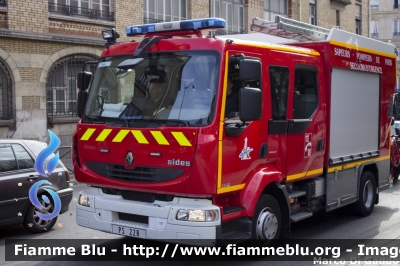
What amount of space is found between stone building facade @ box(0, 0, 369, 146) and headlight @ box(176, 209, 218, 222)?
13005mm

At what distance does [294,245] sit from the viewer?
802 cm

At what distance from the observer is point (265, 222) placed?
7000mm

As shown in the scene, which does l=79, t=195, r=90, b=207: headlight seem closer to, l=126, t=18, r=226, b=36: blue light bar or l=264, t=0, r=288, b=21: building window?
l=126, t=18, r=226, b=36: blue light bar

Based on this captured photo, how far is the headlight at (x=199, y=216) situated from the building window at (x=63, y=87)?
1414 centimetres

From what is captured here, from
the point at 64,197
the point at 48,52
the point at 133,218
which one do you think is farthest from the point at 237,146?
the point at 48,52

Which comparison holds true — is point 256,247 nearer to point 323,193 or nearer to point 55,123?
point 323,193

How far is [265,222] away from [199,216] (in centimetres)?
111

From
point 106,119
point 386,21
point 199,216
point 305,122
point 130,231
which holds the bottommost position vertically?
point 130,231

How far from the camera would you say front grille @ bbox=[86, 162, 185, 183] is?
21.1 feet

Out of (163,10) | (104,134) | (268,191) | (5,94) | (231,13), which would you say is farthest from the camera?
(231,13)

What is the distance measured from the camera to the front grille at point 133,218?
21.7 ft

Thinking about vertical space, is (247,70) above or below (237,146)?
above

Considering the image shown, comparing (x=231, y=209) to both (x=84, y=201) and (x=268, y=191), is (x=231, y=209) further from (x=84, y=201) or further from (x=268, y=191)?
(x=84, y=201)

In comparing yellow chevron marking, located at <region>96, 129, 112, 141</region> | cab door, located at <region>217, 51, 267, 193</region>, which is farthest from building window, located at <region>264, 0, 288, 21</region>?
yellow chevron marking, located at <region>96, 129, 112, 141</region>
